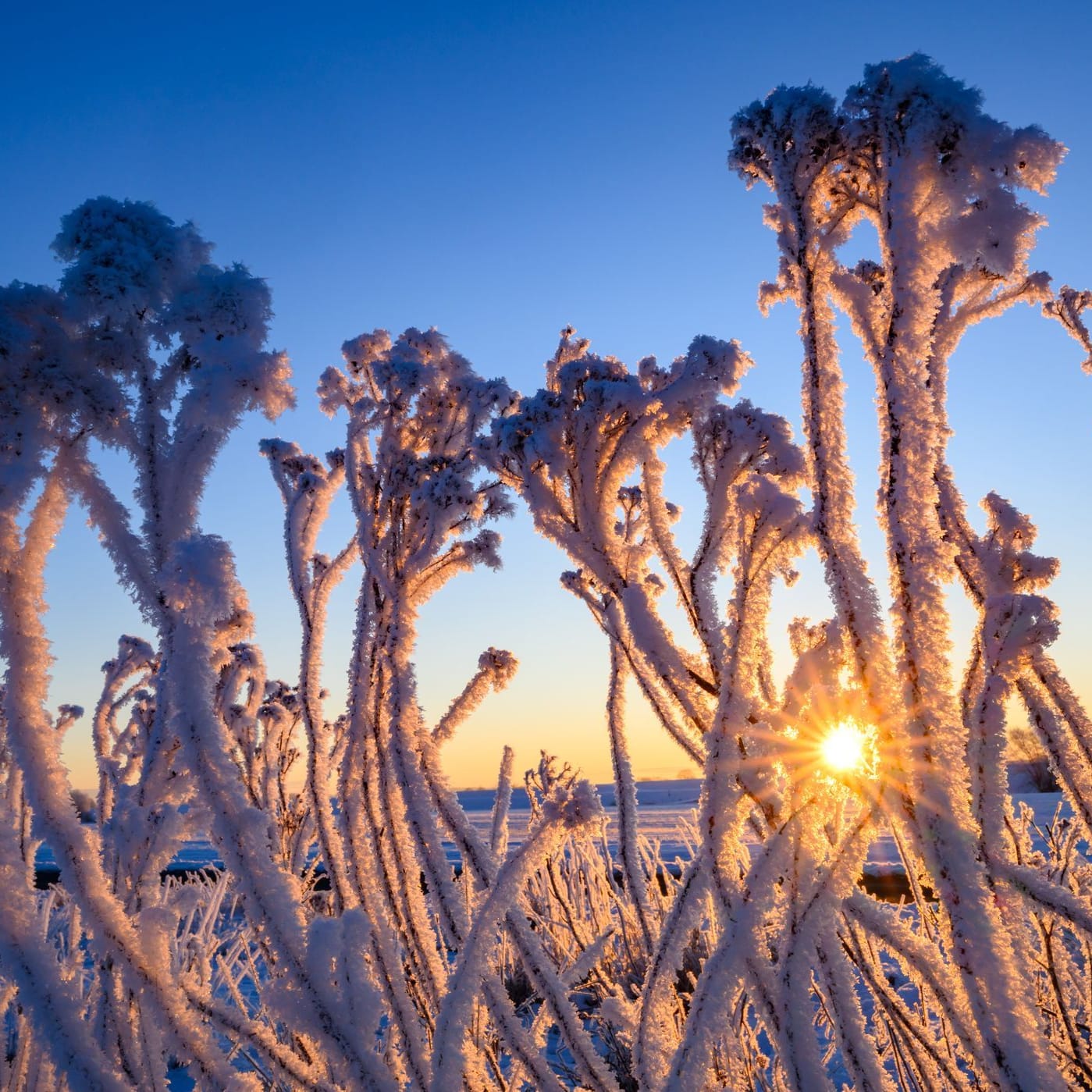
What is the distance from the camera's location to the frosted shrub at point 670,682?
117cm

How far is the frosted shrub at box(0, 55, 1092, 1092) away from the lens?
46.3 inches

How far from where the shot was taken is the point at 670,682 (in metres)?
1.58

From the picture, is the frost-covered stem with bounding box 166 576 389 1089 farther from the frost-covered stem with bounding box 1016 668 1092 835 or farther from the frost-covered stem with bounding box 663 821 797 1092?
the frost-covered stem with bounding box 1016 668 1092 835

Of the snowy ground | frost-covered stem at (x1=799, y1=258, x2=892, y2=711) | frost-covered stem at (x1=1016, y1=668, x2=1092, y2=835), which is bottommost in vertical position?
the snowy ground

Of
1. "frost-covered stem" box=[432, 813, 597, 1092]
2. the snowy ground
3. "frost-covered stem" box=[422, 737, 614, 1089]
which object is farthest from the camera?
the snowy ground

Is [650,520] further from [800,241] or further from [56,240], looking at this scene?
[56,240]

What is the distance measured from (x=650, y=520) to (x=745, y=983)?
1.03 metres

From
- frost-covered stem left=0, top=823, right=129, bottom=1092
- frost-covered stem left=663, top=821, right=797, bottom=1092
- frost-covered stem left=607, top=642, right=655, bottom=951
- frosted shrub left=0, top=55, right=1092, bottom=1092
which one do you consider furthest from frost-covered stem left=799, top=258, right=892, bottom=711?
frost-covered stem left=607, top=642, right=655, bottom=951

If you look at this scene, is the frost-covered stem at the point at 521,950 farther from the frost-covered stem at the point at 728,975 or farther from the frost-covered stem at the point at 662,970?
the frost-covered stem at the point at 728,975

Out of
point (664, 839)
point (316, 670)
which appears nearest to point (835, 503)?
point (316, 670)

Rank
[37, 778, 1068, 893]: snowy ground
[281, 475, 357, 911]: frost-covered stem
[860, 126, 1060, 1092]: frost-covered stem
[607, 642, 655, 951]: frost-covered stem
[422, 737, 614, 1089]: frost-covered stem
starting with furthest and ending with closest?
[37, 778, 1068, 893]: snowy ground < [607, 642, 655, 951]: frost-covered stem < [281, 475, 357, 911]: frost-covered stem < [422, 737, 614, 1089]: frost-covered stem < [860, 126, 1060, 1092]: frost-covered stem

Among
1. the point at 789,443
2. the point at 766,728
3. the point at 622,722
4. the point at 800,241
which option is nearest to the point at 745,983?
the point at 766,728

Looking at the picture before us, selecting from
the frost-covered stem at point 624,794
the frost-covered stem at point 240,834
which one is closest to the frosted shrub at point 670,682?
the frost-covered stem at point 240,834

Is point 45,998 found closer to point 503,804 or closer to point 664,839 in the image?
point 503,804
